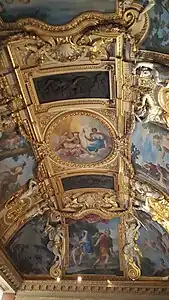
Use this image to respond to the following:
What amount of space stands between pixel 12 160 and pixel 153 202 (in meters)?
4.25

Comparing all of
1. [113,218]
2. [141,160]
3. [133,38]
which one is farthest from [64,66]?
[113,218]

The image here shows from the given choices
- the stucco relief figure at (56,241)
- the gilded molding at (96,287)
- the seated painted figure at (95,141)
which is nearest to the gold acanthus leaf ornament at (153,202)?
the seated painted figure at (95,141)

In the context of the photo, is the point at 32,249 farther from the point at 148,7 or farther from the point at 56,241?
the point at 148,7

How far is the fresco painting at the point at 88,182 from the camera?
513 inches

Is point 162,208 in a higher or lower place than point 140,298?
higher

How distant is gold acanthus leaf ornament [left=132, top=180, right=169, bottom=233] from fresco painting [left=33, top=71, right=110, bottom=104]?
3.80 metres

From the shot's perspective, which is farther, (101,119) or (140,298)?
(140,298)

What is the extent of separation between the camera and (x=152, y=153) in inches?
440

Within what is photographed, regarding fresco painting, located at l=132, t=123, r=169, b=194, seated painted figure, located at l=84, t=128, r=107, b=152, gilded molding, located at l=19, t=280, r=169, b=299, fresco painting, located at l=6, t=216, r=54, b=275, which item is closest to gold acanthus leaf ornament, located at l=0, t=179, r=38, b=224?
fresco painting, located at l=6, t=216, r=54, b=275

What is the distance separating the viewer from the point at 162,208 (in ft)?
42.6

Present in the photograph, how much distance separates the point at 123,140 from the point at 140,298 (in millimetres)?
6523

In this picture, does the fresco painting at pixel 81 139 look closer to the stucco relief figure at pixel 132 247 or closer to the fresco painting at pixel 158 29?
the fresco painting at pixel 158 29

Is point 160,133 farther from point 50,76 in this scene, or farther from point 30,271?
point 30,271

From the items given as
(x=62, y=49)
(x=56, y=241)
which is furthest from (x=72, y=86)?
(x=56, y=241)
